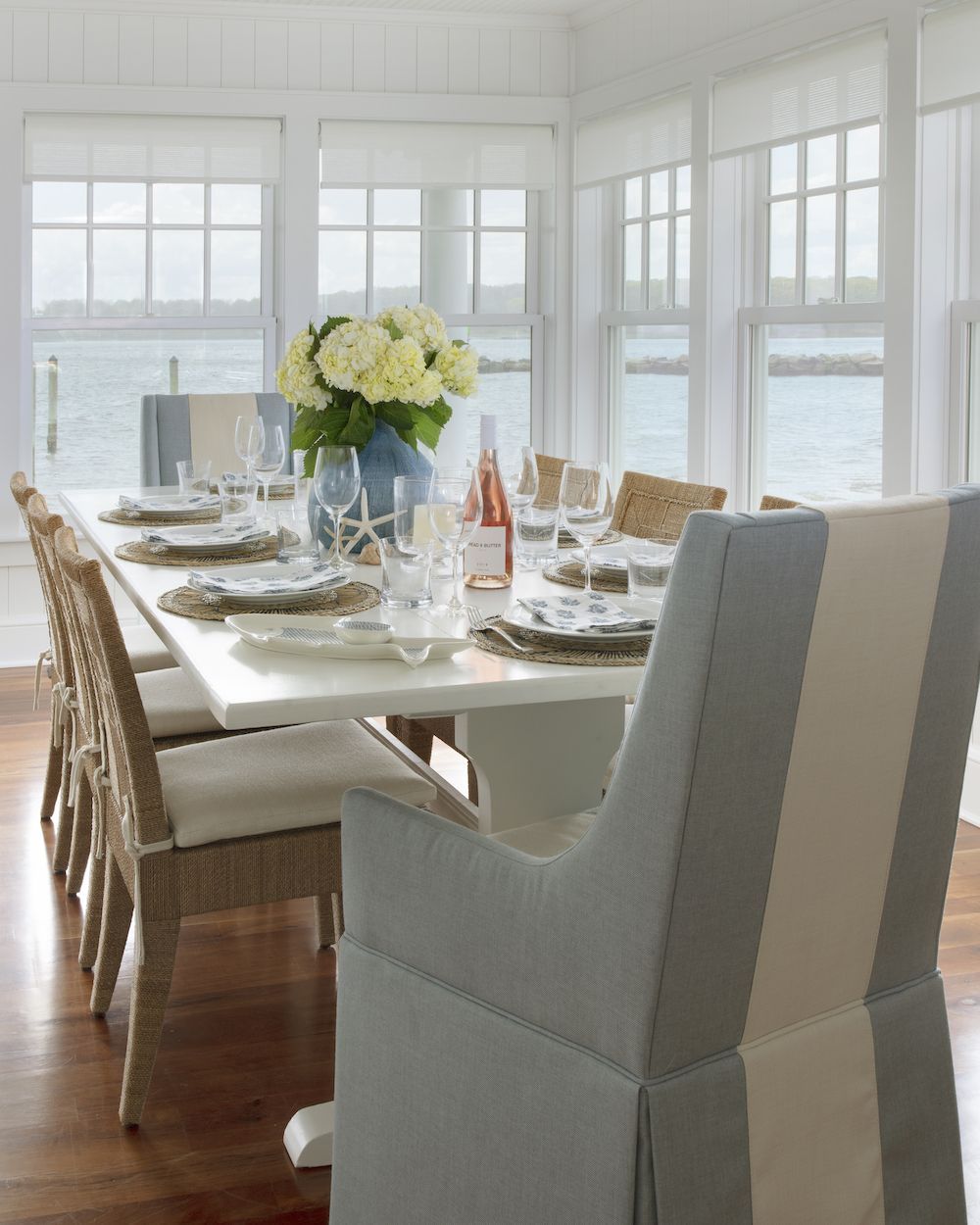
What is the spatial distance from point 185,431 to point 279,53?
1.95 m

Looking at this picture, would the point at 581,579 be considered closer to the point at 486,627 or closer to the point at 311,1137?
the point at 486,627

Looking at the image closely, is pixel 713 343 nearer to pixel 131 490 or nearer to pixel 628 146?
pixel 628 146

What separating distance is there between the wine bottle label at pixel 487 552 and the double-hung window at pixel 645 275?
2862 mm

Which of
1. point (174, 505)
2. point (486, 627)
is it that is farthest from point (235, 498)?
point (486, 627)

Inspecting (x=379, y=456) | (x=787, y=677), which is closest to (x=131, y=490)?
(x=379, y=456)

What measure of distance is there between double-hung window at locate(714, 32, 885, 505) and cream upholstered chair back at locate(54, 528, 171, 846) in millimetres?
2713

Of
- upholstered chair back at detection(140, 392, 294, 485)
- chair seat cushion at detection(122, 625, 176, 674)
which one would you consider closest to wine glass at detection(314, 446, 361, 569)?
chair seat cushion at detection(122, 625, 176, 674)

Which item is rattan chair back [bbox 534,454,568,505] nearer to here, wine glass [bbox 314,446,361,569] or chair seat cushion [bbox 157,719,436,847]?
wine glass [bbox 314,446,361,569]

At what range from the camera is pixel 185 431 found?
433 cm

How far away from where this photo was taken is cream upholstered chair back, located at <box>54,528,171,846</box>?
6.58 feet

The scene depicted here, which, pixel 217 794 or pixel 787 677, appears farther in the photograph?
pixel 217 794

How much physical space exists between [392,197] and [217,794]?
162 inches

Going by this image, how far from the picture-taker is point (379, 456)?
2773 millimetres

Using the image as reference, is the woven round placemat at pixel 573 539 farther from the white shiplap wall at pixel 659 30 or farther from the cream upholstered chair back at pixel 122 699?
the white shiplap wall at pixel 659 30
